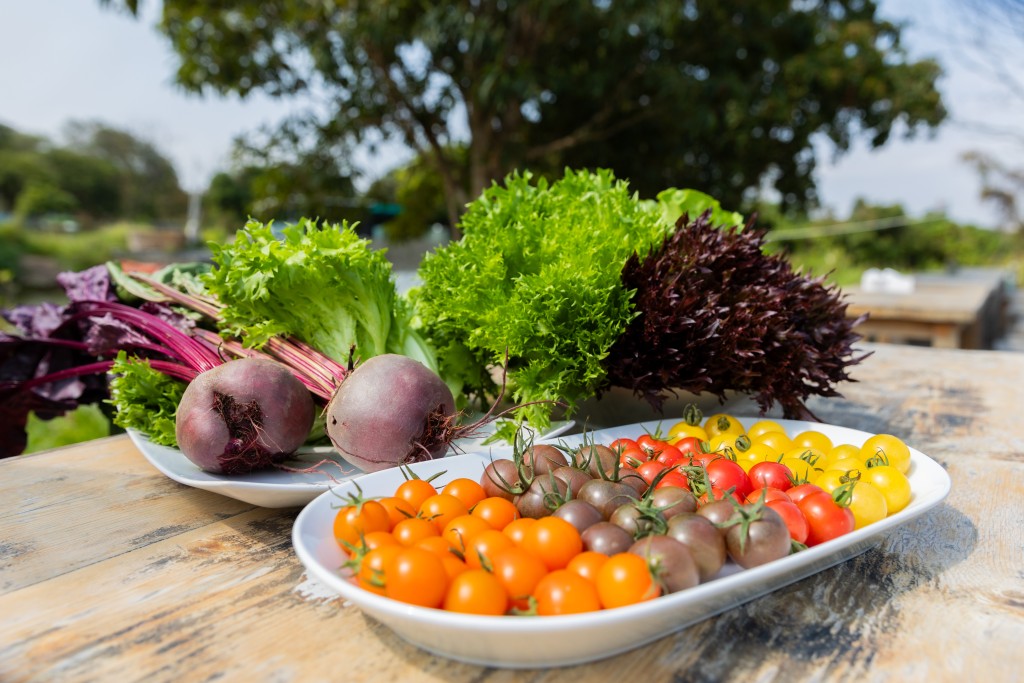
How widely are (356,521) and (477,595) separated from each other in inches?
7.7

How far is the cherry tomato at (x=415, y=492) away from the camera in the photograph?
2.99 feet

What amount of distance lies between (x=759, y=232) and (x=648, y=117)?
731cm

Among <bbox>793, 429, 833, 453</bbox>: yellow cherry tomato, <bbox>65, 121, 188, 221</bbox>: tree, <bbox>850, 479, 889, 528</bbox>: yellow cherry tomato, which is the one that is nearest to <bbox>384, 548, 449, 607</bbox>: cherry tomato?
<bbox>850, 479, 889, 528</bbox>: yellow cherry tomato

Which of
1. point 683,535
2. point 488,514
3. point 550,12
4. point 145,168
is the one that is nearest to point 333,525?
point 488,514

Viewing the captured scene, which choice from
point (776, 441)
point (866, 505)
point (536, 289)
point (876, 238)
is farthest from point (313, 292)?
point (876, 238)

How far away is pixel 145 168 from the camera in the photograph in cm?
4734

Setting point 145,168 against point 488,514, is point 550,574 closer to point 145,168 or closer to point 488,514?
point 488,514

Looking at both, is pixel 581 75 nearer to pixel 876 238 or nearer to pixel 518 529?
pixel 518 529

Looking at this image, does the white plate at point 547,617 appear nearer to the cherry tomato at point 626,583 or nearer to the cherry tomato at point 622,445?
the cherry tomato at point 626,583

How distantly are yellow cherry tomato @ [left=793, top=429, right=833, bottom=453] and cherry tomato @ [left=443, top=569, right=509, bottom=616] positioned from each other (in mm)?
760

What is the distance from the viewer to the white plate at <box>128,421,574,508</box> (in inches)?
40.6

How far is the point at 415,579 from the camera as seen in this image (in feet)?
2.25

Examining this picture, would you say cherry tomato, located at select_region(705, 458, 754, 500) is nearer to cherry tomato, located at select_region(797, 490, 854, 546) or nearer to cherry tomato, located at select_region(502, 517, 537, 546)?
cherry tomato, located at select_region(797, 490, 854, 546)

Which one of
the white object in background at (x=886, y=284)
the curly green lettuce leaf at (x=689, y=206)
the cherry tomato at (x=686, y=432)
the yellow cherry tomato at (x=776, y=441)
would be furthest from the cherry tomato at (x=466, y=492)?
the white object in background at (x=886, y=284)
